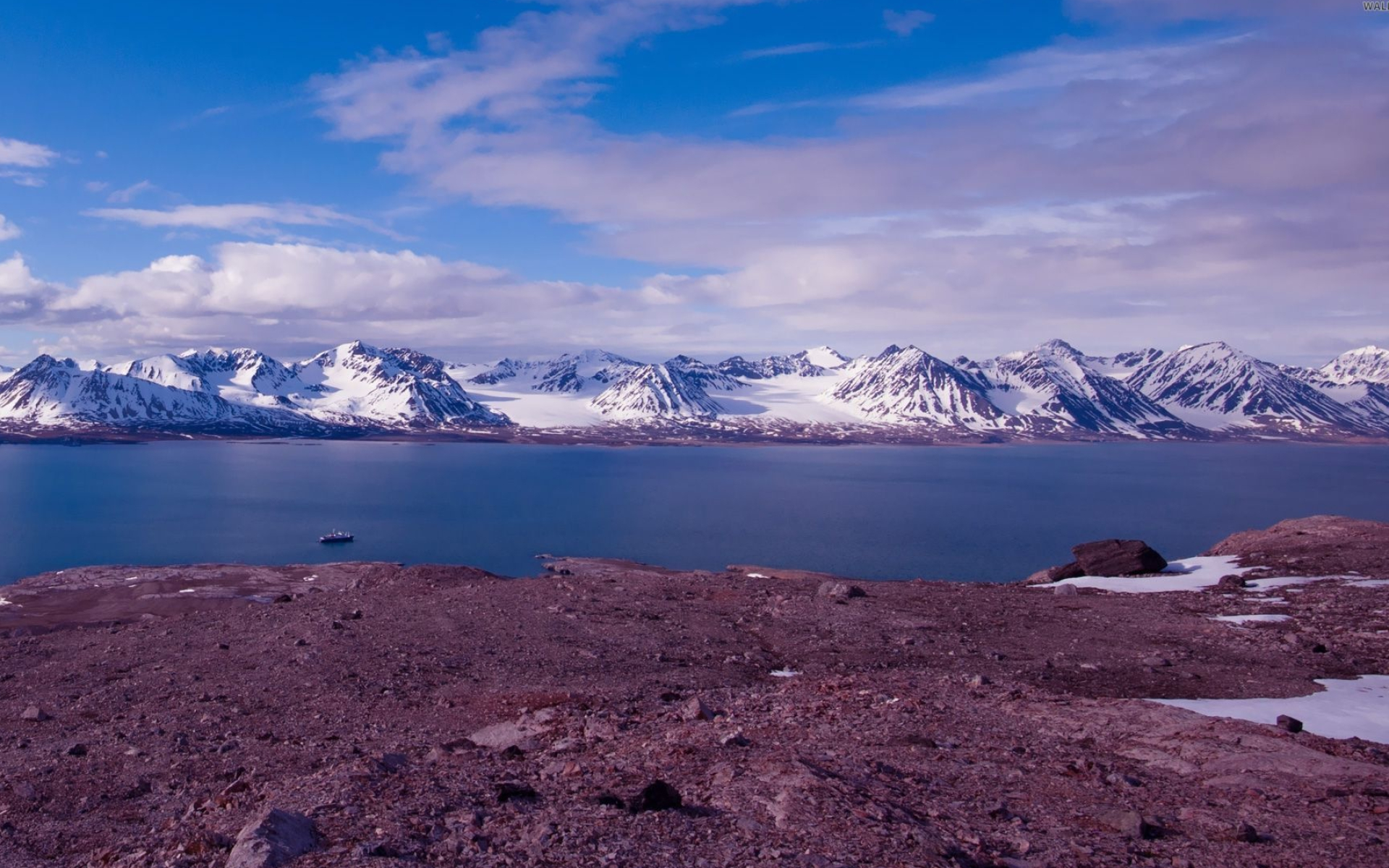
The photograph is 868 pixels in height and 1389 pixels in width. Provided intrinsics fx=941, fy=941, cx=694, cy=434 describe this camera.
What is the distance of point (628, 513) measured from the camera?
103750mm

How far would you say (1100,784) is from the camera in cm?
1018

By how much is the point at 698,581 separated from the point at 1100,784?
17236 mm

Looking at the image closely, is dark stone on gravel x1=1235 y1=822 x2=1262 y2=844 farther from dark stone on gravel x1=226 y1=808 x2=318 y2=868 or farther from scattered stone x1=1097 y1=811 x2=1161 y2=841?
dark stone on gravel x1=226 y1=808 x2=318 y2=868

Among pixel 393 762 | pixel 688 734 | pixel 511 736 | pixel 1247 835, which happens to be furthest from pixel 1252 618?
pixel 393 762

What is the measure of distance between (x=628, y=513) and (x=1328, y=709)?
9111cm

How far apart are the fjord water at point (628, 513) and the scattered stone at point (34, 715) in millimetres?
51333

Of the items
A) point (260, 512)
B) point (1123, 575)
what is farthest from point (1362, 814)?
point (260, 512)

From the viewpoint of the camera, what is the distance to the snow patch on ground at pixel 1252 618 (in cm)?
2092

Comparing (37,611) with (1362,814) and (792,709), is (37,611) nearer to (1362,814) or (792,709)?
(792,709)

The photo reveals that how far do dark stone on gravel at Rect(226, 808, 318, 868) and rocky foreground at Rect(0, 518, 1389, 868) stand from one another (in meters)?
0.03

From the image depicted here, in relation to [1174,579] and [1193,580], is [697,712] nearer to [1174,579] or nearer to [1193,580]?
[1193,580]

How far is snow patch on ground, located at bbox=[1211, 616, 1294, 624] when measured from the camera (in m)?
20.9

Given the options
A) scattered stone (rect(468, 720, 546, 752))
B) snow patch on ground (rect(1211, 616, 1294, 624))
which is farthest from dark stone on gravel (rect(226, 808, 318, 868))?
snow patch on ground (rect(1211, 616, 1294, 624))

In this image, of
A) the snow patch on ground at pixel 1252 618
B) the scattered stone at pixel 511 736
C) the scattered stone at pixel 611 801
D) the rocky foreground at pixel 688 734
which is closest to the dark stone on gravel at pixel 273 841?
the rocky foreground at pixel 688 734
